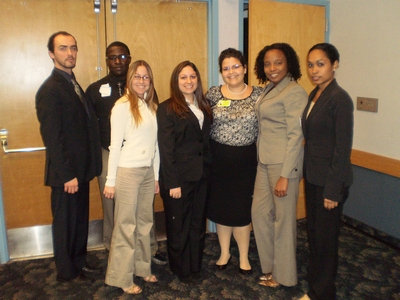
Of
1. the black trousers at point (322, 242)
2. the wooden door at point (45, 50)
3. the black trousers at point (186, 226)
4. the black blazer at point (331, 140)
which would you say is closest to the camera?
the black blazer at point (331, 140)

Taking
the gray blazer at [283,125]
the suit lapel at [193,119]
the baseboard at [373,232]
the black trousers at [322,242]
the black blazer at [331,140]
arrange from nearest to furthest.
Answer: the black blazer at [331,140], the black trousers at [322,242], the gray blazer at [283,125], the suit lapel at [193,119], the baseboard at [373,232]

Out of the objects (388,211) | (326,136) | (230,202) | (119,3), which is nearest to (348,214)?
(388,211)

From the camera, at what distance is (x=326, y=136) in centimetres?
Result: 199

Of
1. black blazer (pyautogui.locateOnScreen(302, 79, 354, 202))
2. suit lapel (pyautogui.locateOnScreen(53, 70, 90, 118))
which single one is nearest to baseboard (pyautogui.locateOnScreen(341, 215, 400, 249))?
black blazer (pyautogui.locateOnScreen(302, 79, 354, 202))

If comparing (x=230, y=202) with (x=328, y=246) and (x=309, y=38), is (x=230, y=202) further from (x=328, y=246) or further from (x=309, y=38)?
(x=309, y=38)

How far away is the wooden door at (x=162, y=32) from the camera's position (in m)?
2.96

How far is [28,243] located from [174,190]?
149cm

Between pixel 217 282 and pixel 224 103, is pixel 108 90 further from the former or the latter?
pixel 217 282

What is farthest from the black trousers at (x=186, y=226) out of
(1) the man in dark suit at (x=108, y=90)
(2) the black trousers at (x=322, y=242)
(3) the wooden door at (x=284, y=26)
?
(3) the wooden door at (x=284, y=26)

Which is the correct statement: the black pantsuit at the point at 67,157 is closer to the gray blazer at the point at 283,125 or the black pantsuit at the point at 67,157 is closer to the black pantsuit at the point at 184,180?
the black pantsuit at the point at 184,180

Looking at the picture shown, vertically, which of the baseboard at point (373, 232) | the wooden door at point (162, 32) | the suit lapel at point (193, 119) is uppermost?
the wooden door at point (162, 32)

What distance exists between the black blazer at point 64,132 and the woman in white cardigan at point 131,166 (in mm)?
305

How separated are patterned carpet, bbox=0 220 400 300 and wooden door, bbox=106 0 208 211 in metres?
1.53

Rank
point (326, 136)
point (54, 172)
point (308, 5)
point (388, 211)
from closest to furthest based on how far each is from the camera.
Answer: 1. point (326, 136)
2. point (54, 172)
3. point (388, 211)
4. point (308, 5)
